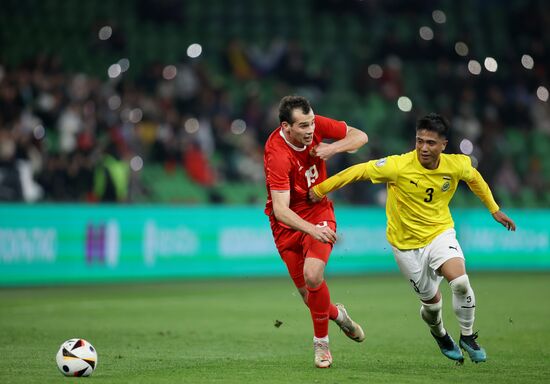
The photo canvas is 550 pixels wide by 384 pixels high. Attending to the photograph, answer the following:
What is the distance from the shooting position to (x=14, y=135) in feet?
58.4

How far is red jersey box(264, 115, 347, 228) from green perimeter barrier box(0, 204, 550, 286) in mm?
6547

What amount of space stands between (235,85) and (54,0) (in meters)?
4.64

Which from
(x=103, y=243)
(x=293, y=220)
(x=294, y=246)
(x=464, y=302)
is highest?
(x=293, y=220)

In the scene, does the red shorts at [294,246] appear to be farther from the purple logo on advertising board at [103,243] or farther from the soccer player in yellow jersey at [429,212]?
the purple logo on advertising board at [103,243]

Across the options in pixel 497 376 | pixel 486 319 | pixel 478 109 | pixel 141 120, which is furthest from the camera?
pixel 478 109

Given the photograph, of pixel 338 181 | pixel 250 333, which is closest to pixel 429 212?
pixel 338 181

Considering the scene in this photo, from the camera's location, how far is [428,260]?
8.94 metres

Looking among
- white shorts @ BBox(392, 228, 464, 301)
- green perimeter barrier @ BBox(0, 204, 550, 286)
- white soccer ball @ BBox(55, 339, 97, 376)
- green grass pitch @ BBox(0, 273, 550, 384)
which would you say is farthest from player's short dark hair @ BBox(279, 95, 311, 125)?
green perimeter barrier @ BBox(0, 204, 550, 286)

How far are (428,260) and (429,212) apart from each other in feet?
1.45

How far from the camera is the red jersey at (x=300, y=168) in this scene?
871 centimetres

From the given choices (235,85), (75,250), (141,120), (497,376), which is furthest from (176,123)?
(497,376)

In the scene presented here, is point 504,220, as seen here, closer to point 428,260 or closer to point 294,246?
point 428,260

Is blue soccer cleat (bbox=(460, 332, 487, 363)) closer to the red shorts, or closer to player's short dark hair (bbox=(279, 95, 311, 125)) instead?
the red shorts

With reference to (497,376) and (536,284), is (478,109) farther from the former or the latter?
(497,376)
